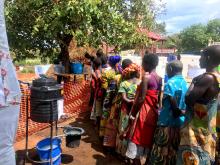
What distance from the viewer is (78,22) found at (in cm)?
714

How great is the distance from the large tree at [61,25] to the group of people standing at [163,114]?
1.54 metres

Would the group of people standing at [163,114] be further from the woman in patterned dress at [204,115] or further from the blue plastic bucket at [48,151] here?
the blue plastic bucket at [48,151]

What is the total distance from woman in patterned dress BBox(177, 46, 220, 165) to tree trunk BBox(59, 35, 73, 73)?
5.13 meters

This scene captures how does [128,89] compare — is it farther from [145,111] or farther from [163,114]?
[163,114]

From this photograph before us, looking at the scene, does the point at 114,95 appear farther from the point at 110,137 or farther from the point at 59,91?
the point at 59,91

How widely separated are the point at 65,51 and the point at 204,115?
19.1 feet

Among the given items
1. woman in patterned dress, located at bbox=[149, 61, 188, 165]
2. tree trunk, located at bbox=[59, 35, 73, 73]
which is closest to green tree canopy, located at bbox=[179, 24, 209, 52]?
tree trunk, located at bbox=[59, 35, 73, 73]

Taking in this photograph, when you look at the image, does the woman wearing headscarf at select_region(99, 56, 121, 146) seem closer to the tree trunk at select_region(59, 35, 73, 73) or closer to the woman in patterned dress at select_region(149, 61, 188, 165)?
the woman in patterned dress at select_region(149, 61, 188, 165)

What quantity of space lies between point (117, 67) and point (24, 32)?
301 centimetres

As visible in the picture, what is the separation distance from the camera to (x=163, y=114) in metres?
4.21

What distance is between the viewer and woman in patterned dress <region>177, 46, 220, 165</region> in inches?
133

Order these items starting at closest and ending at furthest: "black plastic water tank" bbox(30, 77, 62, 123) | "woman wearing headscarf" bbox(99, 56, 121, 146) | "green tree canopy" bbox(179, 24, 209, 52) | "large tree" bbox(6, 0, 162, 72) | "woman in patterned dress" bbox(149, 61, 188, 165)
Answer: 1. "woman in patterned dress" bbox(149, 61, 188, 165)
2. "black plastic water tank" bbox(30, 77, 62, 123)
3. "woman wearing headscarf" bbox(99, 56, 121, 146)
4. "large tree" bbox(6, 0, 162, 72)
5. "green tree canopy" bbox(179, 24, 209, 52)

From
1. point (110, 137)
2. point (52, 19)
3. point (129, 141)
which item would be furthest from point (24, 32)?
point (129, 141)

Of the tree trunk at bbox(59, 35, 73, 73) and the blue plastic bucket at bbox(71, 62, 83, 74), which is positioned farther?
the blue plastic bucket at bbox(71, 62, 83, 74)
